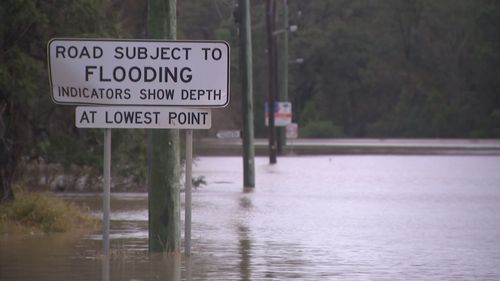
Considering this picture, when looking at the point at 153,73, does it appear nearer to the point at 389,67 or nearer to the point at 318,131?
the point at 318,131

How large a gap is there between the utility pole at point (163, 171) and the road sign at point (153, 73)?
2.34 feet

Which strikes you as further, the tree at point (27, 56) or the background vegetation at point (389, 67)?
the background vegetation at point (389, 67)

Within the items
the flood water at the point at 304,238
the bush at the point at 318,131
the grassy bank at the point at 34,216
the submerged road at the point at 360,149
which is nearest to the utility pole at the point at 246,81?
the flood water at the point at 304,238

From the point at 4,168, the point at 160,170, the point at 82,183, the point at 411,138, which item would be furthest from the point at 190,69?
the point at 411,138

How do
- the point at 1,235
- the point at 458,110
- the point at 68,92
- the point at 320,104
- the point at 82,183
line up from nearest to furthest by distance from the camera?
the point at 68,92
the point at 1,235
the point at 82,183
the point at 458,110
the point at 320,104

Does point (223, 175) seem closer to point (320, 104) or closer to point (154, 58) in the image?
point (154, 58)

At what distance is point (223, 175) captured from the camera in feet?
117

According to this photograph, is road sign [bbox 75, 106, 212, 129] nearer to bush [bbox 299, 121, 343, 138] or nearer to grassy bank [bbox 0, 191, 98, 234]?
grassy bank [bbox 0, 191, 98, 234]

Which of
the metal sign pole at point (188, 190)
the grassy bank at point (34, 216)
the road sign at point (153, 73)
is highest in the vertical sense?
the road sign at point (153, 73)

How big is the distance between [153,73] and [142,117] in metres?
0.52

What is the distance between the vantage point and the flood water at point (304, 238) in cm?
1291

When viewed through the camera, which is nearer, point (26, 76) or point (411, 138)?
point (26, 76)

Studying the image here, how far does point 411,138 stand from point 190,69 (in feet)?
237

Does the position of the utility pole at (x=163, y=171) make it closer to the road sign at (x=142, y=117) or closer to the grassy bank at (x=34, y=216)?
the road sign at (x=142, y=117)
